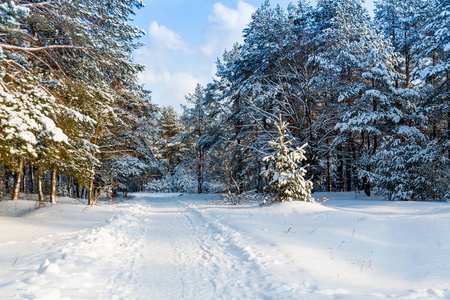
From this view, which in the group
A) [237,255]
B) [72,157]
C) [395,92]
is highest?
[395,92]

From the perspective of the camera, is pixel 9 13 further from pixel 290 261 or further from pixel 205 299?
pixel 290 261

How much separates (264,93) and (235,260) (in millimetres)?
14726

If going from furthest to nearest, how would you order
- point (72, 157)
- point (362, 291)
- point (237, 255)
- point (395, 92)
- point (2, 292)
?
point (395, 92) < point (72, 157) < point (237, 255) < point (362, 291) < point (2, 292)

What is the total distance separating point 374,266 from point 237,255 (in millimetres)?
2612

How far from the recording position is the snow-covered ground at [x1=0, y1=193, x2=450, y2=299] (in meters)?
3.54

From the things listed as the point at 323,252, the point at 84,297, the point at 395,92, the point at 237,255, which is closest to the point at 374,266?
the point at 323,252

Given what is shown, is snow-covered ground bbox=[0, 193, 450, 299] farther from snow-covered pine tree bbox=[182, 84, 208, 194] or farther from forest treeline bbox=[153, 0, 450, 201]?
snow-covered pine tree bbox=[182, 84, 208, 194]

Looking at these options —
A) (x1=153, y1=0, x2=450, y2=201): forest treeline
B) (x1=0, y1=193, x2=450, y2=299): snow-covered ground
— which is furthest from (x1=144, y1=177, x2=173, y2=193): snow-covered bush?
(x1=0, y1=193, x2=450, y2=299): snow-covered ground

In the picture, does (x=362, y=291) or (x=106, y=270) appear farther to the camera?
(x=106, y=270)

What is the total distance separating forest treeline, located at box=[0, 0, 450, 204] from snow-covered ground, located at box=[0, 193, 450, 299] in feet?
9.85

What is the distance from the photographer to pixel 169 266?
4680 mm

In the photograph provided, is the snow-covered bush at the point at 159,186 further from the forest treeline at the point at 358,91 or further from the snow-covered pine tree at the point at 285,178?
the snow-covered pine tree at the point at 285,178

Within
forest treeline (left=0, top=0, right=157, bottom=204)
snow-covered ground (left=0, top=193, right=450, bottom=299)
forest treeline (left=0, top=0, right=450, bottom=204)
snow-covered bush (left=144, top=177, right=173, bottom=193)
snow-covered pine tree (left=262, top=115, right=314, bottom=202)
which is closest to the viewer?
snow-covered ground (left=0, top=193, right=450, bottom=299)

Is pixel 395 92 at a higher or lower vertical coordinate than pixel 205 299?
higher
